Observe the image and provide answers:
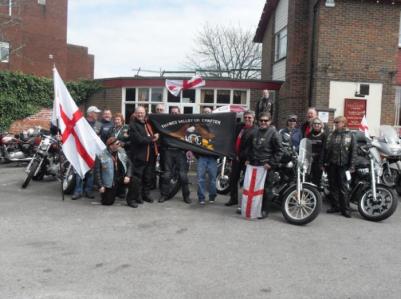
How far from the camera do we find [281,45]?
18906 millimetres

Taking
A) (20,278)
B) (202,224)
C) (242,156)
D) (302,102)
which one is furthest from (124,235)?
(302,102)

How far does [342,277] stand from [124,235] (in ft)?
9.61

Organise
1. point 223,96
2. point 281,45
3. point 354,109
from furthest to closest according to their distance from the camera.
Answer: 1. point 281,45
2. point 223,96
3. point 354,109

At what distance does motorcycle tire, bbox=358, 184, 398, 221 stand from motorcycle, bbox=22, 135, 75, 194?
541 cm

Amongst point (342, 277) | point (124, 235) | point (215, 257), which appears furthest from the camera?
point (124, 235)

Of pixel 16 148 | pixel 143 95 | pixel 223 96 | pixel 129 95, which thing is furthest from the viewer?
pixel 129 95

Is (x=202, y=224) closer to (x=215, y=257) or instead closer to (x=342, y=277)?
(x=215, y=257)

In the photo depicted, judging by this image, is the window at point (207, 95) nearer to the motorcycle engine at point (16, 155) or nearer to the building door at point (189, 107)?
the building door at point (189, 107)

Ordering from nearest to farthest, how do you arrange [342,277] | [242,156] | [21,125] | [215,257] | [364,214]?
[342,277], [215,257], [364,214], [242,156], [21,125]

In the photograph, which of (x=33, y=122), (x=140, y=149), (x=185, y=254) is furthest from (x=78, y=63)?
(x=185, y=254)

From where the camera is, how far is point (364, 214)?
7.41 meters

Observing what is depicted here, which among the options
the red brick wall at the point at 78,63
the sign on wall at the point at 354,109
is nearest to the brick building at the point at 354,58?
the sign on wall at the point at 354,109

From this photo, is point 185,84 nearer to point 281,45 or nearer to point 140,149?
point 140,149

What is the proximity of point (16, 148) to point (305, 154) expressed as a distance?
914cm
